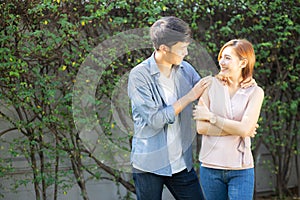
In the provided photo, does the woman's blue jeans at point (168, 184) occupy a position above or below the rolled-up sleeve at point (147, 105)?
below

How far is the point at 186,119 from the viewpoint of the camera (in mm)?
2480

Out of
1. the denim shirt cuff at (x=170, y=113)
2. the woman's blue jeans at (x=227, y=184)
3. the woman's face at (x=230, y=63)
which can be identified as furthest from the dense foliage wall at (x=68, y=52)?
the denim shirt cuff at (x=170, y=113)

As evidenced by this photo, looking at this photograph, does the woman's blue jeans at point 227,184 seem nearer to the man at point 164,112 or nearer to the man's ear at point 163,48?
the man at point 164,112

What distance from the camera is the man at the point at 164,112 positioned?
2.30m

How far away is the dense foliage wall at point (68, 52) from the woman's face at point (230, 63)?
4.07 feet

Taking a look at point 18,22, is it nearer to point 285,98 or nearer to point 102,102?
point 102,102

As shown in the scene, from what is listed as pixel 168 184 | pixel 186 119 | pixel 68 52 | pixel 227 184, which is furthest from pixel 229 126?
pixel 68 52

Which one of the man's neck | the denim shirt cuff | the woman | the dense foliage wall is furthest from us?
the dense foliage wall

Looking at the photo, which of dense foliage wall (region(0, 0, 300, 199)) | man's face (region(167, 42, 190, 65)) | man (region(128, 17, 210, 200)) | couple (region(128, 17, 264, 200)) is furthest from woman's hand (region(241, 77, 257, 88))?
dense foliage wall (region(0, 0, 300, 199))

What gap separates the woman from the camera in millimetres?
2520

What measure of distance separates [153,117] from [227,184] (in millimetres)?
609

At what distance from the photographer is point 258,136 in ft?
16.5

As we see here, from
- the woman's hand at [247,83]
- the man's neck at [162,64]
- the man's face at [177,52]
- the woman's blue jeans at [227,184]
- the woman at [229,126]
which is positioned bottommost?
the woman's blue jeans at [227,184]

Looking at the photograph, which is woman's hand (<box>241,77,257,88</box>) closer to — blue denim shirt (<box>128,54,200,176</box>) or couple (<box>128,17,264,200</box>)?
couple (<box>128,17,264,200</box>)
